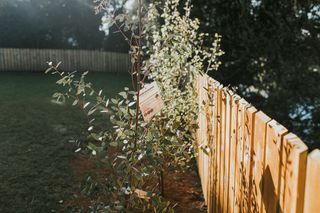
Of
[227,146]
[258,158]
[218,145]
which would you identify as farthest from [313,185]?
[218,145]

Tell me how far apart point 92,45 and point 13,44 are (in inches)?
161

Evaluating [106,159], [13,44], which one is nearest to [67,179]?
[106,159]

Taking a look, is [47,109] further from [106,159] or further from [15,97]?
[106,159]

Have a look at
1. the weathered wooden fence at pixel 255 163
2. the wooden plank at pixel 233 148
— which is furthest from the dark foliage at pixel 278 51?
the wooden plank at pixel 233 148

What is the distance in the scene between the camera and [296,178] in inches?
45.1

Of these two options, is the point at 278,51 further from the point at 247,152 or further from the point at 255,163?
the point at 255,163

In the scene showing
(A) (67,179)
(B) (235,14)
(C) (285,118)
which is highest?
(B) (235,14)

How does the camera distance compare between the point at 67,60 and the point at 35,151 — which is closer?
the point at 35,151

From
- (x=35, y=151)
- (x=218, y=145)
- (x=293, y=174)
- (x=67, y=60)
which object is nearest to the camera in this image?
(x=293, y=174)

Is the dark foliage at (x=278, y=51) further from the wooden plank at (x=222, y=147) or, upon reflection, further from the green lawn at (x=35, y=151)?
the wooden plank at (x=222, y=147)

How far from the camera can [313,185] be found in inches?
40.1

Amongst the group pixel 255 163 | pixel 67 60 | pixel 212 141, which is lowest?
pixel 67 60

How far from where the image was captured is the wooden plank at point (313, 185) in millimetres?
981

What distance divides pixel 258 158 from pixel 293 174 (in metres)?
0.44
